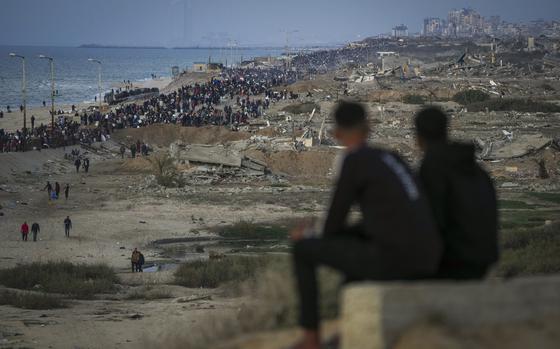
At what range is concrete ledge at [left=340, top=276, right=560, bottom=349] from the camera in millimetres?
3928

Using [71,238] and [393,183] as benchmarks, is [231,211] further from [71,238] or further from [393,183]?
[393,183]

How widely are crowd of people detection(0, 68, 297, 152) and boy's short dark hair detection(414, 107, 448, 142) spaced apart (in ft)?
116

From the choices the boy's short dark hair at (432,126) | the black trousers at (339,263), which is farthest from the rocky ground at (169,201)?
the boy's short dark hair at (432,126)

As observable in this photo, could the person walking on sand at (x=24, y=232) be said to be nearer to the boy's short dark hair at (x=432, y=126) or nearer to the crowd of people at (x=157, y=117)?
the crowd of people at (x=157, y=117)

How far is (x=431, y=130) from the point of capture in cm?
459

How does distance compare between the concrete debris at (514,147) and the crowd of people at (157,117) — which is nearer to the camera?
the concrete debris at (514,147)

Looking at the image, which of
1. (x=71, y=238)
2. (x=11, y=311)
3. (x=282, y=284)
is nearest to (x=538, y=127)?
(x=71, y=238)

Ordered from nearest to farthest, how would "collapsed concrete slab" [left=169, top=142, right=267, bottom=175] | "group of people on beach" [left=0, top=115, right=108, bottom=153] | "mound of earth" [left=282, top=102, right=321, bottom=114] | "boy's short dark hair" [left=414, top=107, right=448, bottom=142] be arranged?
"boy's short dark hair" [left=414, top=107, right=448, bottom=142]
"collapsed concrete slab" [left=169, top=142, right=267, bottom=175]
"group of people on beach" [left=0, top=115, right=108, bottom=153]
"mound of earth" [left=282, top=102, right=321, bottom=114]

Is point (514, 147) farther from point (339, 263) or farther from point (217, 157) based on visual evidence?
point (339, 263)

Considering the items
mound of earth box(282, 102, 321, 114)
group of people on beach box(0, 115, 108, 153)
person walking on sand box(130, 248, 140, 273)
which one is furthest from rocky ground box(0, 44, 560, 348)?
mound of earth box(282, 102, 321, 114)

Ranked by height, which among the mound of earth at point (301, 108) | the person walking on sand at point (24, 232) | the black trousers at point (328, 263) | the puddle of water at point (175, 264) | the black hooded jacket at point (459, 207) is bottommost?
the puddle of water at point (175, 264)

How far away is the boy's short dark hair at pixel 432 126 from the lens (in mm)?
4602

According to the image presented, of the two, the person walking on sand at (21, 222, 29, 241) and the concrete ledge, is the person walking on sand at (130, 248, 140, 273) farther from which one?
the concrete ledge

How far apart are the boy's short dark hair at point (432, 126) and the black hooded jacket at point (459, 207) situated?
0.20 ft
